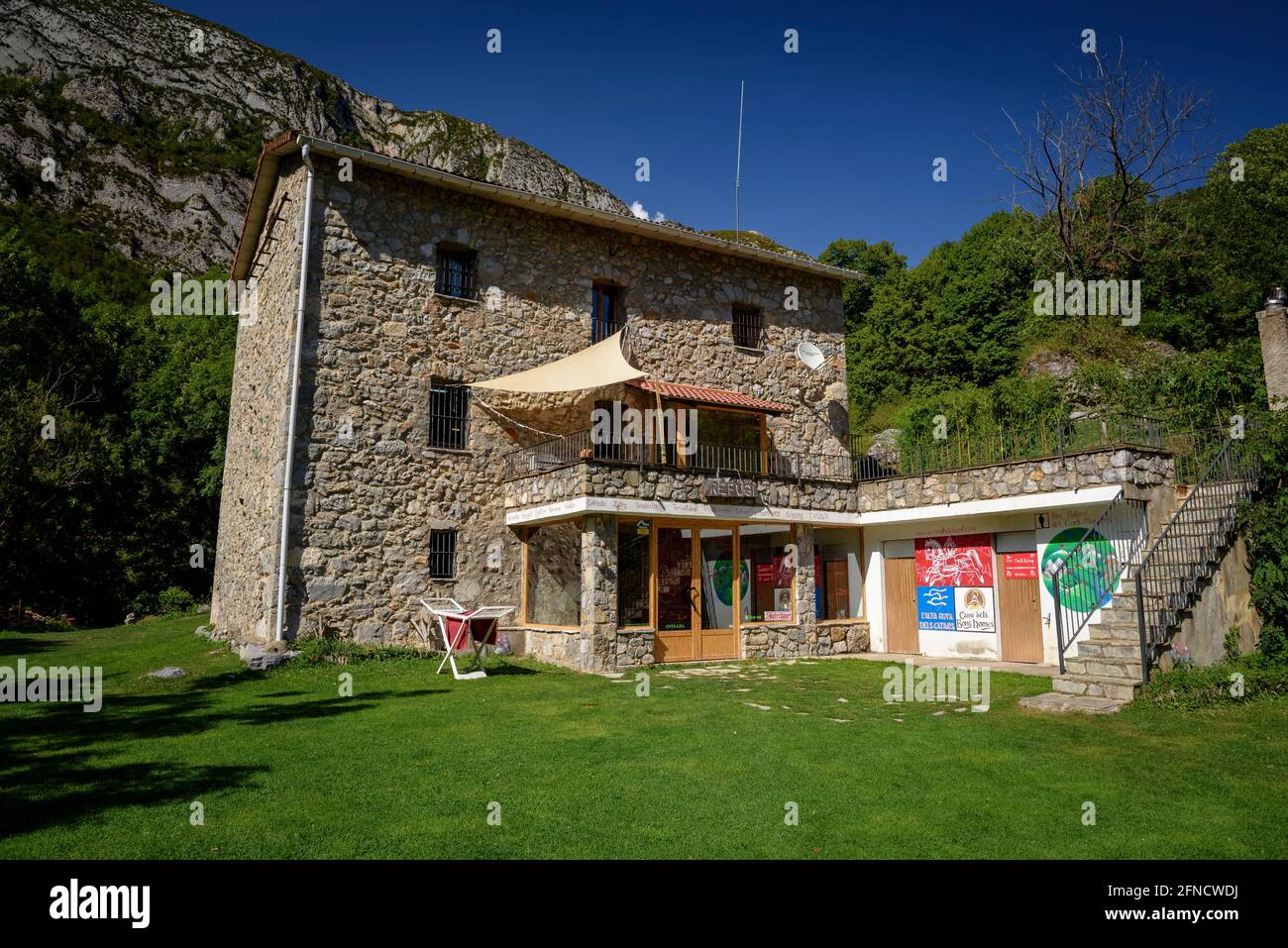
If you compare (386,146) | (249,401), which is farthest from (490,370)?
(386,146)

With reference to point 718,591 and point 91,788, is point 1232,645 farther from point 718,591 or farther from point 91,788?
point 91,788

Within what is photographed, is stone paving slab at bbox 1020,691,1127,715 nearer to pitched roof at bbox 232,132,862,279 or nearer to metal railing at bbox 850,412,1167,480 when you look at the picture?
metal railing at bbox 850,412,1167,480

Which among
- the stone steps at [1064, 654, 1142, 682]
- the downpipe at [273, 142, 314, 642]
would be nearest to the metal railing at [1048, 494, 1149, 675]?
the stone steps at [1064, 654, 1142, 682]

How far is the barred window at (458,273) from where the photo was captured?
15812 millimetres

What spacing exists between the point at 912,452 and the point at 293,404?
12.3 m

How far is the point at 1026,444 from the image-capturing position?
16.0 metres

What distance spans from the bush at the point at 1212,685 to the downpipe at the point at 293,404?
12.3m

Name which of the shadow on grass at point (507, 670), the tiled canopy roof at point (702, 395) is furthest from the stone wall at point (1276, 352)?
the shadow on grass at point (507, 670)

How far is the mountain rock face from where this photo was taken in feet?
131

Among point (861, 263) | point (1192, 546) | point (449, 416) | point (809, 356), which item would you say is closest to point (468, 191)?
point (449, 416)

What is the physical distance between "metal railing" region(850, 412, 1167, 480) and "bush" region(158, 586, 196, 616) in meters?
20.0

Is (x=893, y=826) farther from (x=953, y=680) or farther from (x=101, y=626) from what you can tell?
(x=101, y=626)

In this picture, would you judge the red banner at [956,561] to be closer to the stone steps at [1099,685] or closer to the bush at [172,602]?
the stone steps at [1099,685]
